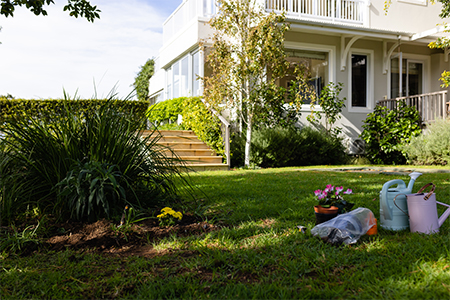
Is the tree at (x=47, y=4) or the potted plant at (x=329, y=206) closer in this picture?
the potted plant at (x=329, y=206)

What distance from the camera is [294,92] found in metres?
10.6

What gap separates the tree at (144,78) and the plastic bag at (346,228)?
22.8 metres

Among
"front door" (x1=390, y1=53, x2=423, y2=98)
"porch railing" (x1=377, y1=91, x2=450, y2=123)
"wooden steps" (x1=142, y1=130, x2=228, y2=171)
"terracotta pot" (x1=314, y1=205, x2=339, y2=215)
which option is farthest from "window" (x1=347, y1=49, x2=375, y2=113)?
"terracotta pot" (x1=314, y1=205, x2=339, y2=215)

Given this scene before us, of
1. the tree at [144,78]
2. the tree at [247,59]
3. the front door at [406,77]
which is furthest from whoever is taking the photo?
the tree at [144,78]

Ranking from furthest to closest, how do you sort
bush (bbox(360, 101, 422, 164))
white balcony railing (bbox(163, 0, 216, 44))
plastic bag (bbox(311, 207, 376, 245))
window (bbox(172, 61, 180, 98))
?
window (bbox(172, 61, 180, 98))
white balcony railing (bbox(163, 0, 216, 44))
bush (bbox(360, 101, 422, 164))
plastic bag (bbox(311, 207, 376, 245))

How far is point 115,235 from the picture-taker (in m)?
2.91

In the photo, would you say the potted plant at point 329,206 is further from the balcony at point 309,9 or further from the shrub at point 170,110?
the shrub at point 170,110

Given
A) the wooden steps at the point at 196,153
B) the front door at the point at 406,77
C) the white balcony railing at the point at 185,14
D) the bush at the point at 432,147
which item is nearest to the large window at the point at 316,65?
the front door at the point at 406,77

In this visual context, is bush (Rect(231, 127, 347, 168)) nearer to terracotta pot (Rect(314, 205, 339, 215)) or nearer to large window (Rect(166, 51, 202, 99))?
large window (Rect(166, 51, 202, 99))

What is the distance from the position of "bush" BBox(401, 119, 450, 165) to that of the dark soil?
873 centimetres

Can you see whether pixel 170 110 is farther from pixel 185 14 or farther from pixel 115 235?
pixel 115 235

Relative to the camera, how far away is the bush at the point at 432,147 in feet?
31.5

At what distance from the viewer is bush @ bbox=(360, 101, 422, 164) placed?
35.2 feet

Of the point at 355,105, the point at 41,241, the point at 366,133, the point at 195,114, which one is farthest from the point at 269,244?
the point at 355,105
